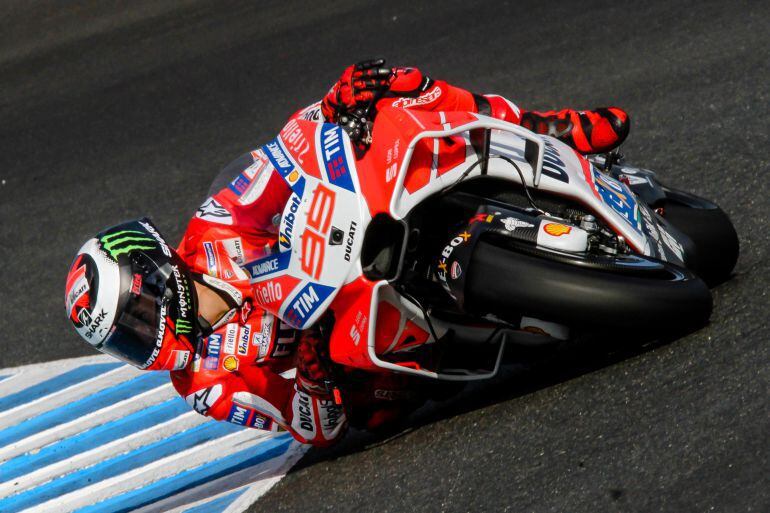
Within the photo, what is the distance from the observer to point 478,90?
661cm

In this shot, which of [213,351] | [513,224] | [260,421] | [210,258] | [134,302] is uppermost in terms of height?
[513,224]

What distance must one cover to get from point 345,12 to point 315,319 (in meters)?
4.87

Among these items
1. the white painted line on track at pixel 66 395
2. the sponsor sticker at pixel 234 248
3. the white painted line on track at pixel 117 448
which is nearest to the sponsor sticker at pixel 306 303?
the sponsor sticker at pixel 234 248

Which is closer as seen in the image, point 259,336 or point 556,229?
point 556,229

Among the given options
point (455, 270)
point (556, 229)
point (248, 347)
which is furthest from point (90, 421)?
point (556, 229)

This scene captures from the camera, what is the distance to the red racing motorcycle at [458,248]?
127 inches

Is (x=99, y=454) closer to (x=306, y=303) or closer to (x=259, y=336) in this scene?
(x=259, y=336)

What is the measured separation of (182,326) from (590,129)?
6.21 feet

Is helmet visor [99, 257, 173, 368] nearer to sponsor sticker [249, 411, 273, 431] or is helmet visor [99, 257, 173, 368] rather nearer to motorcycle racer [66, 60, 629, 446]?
motorcycle racer [66, 60, 629, 446]

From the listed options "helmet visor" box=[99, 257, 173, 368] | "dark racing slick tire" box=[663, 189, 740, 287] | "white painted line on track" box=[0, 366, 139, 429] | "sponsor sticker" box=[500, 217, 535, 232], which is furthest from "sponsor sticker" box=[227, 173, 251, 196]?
"dark racing slick tire" box=[663, 189, 740, 287]

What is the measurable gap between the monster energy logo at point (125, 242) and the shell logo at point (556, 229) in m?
1.77

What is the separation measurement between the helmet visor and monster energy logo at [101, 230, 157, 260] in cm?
8

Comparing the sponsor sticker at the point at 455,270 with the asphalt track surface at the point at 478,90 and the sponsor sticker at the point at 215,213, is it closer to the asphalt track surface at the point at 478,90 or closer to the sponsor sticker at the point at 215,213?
the asphalt track surface at the point at 478,90

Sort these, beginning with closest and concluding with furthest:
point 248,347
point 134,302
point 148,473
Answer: point 134,302, point 248,347, point 148,473
